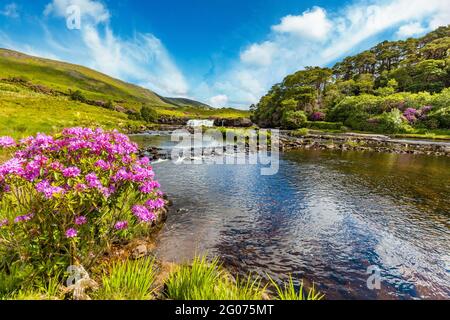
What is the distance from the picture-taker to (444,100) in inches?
2596

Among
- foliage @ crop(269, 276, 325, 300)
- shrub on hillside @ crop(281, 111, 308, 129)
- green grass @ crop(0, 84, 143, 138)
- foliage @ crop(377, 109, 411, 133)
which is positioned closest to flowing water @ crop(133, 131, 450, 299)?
foliage @ crop(269, 276, 325, 300)

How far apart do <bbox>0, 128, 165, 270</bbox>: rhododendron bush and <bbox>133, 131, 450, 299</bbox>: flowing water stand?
4.14 meters

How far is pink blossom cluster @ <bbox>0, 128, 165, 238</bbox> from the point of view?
195 inches

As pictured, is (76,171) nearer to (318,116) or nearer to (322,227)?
(322,227)

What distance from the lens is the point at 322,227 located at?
41.0ft

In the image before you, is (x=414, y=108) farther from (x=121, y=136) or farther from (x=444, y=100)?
(x=121, y=136)

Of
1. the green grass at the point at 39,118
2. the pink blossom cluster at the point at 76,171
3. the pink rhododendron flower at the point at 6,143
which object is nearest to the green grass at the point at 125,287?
the pink blossom cluster at the point at 76,171

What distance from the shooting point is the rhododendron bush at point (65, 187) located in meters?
5.05

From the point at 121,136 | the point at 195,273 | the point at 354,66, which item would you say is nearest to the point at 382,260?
the point at 195,273

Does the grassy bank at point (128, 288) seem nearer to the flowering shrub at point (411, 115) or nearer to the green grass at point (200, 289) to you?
Answer: the green grass at point (200, 289)

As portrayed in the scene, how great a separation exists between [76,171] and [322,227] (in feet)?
37.2

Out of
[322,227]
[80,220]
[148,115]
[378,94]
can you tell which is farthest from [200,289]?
[148,115]
